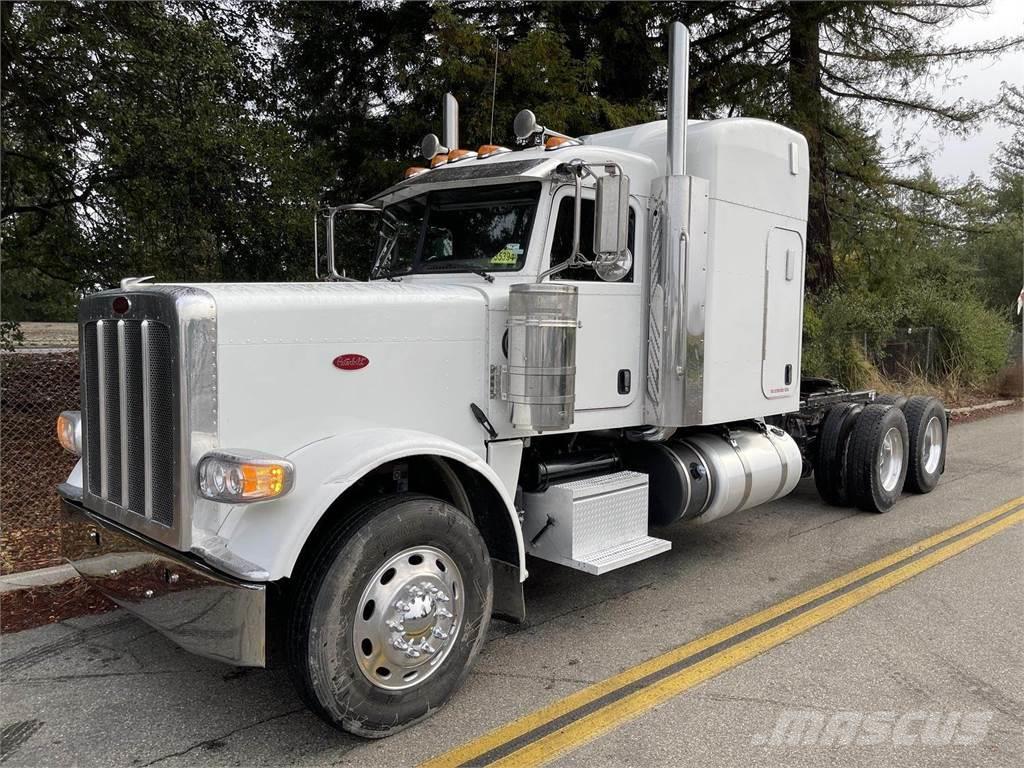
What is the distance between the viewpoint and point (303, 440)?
3.53 meters

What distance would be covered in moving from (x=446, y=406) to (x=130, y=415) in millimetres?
1437

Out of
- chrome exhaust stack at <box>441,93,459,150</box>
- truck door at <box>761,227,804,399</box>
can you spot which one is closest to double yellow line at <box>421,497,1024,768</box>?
truck door at <box>761,227,804,399</box>

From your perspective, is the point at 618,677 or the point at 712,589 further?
the point at 712,589

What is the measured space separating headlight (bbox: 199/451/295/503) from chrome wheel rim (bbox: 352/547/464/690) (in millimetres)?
591

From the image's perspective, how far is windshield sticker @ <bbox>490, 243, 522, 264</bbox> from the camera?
14.8 feet

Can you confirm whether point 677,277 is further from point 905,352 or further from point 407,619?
point 905,352

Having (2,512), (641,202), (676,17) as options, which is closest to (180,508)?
(641,202)

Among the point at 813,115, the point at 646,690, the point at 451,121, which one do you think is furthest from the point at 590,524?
the point at 813,115

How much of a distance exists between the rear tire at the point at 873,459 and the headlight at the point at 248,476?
557cm

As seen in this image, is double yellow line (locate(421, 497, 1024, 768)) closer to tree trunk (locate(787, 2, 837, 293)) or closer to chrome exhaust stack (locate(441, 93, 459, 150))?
chrome exhaust stack (locate(441, 93, 459, 150))

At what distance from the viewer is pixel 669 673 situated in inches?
156

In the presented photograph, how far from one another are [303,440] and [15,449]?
5.83 meters

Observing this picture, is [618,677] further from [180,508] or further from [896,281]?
[896,281]

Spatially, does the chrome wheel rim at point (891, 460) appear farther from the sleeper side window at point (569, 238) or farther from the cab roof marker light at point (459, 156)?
the cab roof marker light at point (459, 156)
